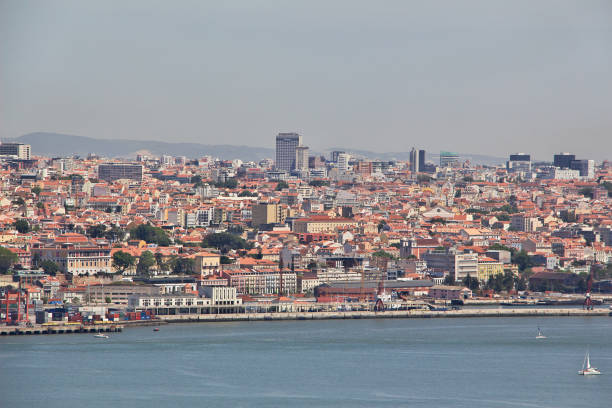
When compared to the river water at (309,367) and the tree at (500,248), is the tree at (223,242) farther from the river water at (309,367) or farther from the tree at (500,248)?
the river water at (309,367)

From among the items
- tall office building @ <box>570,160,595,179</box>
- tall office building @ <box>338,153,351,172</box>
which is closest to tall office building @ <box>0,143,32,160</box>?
tall office building @ <box>338,153,351,172</box>

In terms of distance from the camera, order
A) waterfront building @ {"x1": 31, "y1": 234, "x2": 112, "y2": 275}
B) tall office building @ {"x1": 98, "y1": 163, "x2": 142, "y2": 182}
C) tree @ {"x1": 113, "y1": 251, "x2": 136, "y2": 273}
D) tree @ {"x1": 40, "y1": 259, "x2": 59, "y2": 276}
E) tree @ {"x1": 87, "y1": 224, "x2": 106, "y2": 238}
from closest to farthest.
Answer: tree @ {"x1": 40, "y1": 259, "x2": 59, "y2": 276} → waterfront building @ {"x1": 31, "y1": 234, "x2": 112, "y2": 275} → tree @ {"x1": 113, "y1": 251, "x2": 136, "y2": 273} → tree @ {"x1": 87, "y1": 224, "x2": 106, "y2": 238} → tall office building @ {"x1": 98, "y1": 163, "x2": 142, "y2": 182}

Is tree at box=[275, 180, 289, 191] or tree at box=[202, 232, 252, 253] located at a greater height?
tree at box=[275, 180, 289, 191]

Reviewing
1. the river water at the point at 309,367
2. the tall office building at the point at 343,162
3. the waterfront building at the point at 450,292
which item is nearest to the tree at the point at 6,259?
the river water at the point at 309,367

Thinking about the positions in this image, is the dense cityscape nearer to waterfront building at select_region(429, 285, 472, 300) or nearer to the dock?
waterfront building at select_region(429, 285, 472, 300)

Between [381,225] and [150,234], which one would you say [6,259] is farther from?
[381,225]

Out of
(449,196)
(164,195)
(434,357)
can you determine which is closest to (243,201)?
(164,195)

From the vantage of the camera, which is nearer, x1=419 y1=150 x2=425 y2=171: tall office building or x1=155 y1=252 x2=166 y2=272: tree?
x1=155 y1=252 x2=166 y2=272: tree
